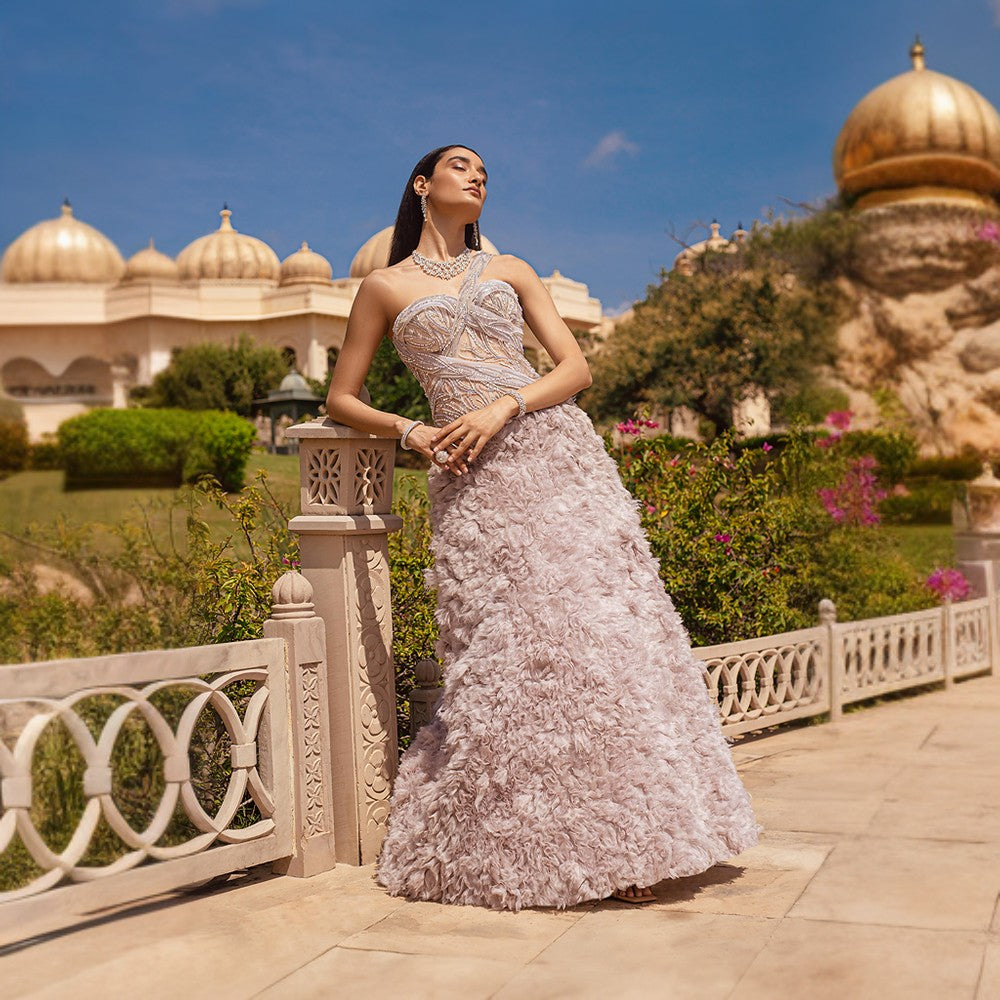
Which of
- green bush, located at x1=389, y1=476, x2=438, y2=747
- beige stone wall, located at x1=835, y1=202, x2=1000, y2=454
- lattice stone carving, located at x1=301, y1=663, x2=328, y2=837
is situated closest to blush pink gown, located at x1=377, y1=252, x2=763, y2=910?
lattice stone carving, located at x1=301, y1=663, x2=328, y2=837

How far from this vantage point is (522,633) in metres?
3.07

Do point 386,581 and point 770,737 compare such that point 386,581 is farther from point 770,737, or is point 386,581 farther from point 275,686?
point 770,737

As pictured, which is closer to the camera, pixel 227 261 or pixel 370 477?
pixel 370 477

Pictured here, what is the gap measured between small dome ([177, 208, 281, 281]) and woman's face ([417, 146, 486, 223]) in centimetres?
3624

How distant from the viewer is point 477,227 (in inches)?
140

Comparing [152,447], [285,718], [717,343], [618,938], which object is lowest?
[618,938]

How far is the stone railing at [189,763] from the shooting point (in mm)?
2631

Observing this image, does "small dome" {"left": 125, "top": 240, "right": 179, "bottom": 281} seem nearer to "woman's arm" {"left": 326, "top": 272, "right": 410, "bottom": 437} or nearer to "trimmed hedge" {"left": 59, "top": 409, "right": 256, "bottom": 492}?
"trimmed hedge" {"left": 59, "top": 409, "right": 256, "bottom": 492}

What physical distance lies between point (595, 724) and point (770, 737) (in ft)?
10.8

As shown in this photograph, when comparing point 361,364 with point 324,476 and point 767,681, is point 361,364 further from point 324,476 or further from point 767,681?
point 767,681

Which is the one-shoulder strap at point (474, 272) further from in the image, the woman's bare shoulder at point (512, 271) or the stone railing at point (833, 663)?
the stone railing at point (833, 663)

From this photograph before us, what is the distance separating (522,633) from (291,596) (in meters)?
0.76

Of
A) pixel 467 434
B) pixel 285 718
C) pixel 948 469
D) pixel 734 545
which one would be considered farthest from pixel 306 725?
pixel 948 469

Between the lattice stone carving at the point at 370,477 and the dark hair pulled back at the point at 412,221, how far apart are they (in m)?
0.60
